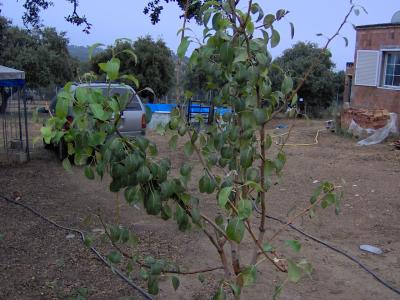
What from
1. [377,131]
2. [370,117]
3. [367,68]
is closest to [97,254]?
[377,131]

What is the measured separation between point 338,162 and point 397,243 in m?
5.10

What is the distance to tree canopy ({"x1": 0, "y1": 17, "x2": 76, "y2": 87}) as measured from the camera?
25.4 m

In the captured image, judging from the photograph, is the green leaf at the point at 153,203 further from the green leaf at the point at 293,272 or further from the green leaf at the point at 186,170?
the green leaf at the point at 293,272

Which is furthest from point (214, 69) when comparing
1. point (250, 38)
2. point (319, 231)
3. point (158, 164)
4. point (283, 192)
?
point (283, 192)

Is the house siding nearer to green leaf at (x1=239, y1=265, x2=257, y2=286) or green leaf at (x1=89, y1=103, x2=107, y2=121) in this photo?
green leaf at (x1=239, y1=265, x2=257, y2=286)

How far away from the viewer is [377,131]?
13.4 metres

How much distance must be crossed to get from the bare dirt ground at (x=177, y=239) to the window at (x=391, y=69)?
6468mm

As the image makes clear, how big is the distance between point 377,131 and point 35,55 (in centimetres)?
1940

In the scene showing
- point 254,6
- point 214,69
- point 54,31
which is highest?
point 54,31

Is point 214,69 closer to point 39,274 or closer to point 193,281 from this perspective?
point 193,281

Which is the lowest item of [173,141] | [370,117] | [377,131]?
[377,131]

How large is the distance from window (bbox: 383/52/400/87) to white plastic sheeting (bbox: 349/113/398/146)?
1.48 meters

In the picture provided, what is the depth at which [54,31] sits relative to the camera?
29.7 metres

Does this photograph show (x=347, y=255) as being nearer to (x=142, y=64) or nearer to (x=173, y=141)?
(x=173, y=141)
